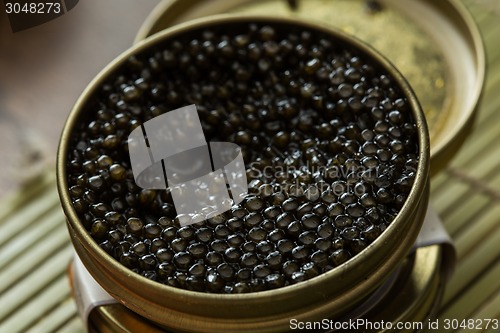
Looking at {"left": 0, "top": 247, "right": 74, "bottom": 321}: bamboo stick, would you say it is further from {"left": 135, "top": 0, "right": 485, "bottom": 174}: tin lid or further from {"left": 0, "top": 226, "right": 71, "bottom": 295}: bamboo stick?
{"left": 135, "top": 0, "right": 485, "bottom": 174}: tin lid

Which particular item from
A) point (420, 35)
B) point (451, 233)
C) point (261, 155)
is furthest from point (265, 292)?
point (420, 35)

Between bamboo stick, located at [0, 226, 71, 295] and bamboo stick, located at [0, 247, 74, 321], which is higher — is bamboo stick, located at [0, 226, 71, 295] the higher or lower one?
the higher one

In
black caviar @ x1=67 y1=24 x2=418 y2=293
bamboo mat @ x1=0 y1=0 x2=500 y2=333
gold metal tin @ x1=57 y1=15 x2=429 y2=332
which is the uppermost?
black caviar @ x1=67 y1=24 x2=418 y2=293

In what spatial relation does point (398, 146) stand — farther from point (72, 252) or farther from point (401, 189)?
point (72, 252)

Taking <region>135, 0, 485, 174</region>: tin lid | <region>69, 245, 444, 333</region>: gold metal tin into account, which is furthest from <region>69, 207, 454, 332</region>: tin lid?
<region>135, 0, 485, 174</region>: tin lid

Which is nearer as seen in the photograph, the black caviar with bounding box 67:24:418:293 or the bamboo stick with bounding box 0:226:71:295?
the black caviar with bounding box 67:24:418:293

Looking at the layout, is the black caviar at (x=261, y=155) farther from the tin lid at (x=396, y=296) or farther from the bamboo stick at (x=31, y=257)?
the bamboo stick at (x=31, y=257)

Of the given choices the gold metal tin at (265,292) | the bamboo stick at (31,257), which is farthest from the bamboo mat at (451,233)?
the gold metal tin at (265,292)
